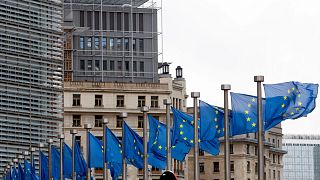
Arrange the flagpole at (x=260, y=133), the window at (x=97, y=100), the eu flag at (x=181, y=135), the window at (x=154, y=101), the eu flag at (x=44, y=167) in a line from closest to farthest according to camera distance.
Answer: the flagpole at (x=260, y=133), the eu flag at (x=181, y=135), the eu flag at (x=44, y=167), the window at (x=97, y=100), the window at (x=154, y=101)

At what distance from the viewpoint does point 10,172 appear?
14388 centimetres

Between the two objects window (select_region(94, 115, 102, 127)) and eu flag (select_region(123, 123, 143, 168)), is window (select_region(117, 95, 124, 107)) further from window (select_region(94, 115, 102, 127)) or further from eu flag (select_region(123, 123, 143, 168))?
eu flag (select_region(123, 123, 143, 168))

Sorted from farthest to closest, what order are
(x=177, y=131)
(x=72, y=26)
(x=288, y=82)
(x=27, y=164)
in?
(x=72, y=26), (x=27, y=164), (x=177, y=131), (x=288, y=82)

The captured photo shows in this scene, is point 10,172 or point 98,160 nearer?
point 98,160

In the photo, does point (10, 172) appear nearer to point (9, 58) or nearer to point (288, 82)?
point (9, 58)

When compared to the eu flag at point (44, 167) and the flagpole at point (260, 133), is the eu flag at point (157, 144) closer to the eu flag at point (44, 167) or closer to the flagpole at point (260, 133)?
the flagpole at point (260, 133)

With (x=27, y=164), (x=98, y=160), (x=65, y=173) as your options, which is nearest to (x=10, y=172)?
(x=27, y=164)

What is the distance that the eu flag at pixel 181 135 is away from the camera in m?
82.6

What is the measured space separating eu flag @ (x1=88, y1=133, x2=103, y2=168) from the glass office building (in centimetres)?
8021

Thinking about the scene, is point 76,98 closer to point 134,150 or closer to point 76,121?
point 76,121

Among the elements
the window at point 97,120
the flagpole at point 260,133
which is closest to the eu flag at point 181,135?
the flagpole at point 260,133

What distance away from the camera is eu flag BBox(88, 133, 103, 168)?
331 ft

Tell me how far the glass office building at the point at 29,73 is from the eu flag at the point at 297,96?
112 meters

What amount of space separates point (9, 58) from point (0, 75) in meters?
2.76
